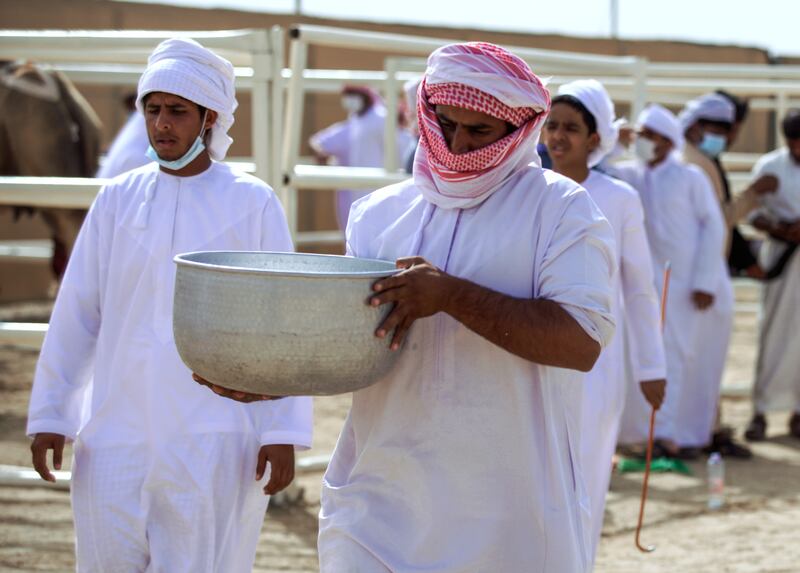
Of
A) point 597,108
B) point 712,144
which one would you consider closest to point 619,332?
point 597,108

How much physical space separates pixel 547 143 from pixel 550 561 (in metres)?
2.46

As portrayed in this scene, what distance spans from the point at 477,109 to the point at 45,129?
724 centimetres

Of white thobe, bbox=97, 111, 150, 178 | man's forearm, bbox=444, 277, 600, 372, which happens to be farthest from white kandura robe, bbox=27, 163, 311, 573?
white thobe, bbox=97, 111, 150, 178

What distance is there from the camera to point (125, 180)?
3715mm

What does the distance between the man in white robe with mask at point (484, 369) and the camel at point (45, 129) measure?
694 cm

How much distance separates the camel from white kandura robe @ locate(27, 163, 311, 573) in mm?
5944

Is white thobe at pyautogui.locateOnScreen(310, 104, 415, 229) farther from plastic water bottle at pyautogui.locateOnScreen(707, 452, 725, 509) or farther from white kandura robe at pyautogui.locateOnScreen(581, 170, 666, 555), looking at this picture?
white kandura robe at pyautogui.locateOnScreen(581, 170, 666, 555)

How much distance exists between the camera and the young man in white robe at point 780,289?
27.9ft

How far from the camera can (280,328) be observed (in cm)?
259

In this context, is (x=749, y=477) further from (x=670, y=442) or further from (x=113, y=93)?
(x=113, y=93)

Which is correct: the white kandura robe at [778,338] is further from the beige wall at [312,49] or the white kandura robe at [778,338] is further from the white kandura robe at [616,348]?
the beige wall at [312,49]

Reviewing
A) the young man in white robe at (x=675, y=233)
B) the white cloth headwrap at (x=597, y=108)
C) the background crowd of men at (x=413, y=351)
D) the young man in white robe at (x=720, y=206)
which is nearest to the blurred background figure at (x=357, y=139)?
the young man in white robe at (x=720, y=206)

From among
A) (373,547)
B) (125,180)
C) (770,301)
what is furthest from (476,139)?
(770,301)

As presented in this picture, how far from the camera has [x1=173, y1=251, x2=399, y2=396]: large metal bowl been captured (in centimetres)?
258
